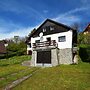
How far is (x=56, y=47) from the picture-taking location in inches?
1348

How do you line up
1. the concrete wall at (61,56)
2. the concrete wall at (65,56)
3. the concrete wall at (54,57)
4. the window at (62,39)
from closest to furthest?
the concrete wall at (65,56), the concrete wall at (61,56), the concrete wall at (54,57), the window at (62,39)

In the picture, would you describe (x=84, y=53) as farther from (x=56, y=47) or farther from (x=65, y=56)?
(x=56, y=47)

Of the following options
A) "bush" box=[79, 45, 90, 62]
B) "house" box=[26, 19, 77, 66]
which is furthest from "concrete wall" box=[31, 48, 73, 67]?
"bush" box=[79, 45, 90, 62]

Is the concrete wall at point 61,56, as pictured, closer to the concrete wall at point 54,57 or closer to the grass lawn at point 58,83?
the concrete wall at point 54,57

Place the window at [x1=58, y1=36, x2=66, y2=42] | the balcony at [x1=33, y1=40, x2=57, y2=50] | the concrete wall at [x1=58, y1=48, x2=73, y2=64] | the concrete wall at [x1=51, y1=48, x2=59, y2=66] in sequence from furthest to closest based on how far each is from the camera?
the window at [x1=58, y1=36, x2=66, y2=42] → the balcony at [x1=33, y1=40, x2=57, y2=50] → the concrete wall at [x1=51, y1=48, x2=59, y2=66] → the concrete wall at [x1=58, y1=48, x2=73, y2=64]

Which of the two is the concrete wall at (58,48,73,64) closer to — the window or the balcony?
the balcony

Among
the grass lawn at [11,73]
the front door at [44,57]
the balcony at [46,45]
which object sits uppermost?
the balcony at [46,45]

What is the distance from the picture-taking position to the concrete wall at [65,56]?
33.0 metres

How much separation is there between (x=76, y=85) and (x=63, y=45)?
54.2 ft

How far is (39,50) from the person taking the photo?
3641 cm

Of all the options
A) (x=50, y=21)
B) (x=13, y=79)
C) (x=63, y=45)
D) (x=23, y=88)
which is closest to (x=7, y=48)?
(x=50, y=21)

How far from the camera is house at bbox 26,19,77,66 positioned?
3366 centimetres

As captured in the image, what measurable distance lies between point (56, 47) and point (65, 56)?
245 cm

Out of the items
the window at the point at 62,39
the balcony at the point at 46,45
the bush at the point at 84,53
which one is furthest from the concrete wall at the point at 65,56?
the bush at the point at 84,53
